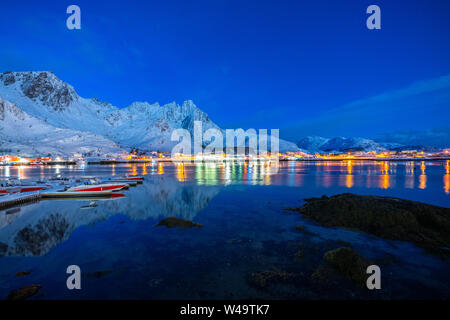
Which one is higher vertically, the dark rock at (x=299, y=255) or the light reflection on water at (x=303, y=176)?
the light reflection on water at (x=303, y=176)

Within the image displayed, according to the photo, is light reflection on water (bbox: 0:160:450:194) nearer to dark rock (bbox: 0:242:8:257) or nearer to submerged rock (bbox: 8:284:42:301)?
dark rock (bbox: 0:242:8:257)

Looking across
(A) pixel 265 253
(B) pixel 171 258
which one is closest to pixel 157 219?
(B) pixel 171 258

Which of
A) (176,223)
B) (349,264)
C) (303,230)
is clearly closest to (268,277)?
(349,264)

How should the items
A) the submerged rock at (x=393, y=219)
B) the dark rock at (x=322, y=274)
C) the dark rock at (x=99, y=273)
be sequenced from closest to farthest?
the dark rock at (x=322, y=274)
the dark rock at (x=99, y=273)
the submerged rock at (x=393, y=219)

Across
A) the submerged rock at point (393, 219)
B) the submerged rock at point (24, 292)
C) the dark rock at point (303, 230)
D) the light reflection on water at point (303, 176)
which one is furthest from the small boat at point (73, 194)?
the submerged rock at point (393, 219)

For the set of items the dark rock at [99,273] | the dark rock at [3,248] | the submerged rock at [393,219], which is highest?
the submerged rock at [393,219]

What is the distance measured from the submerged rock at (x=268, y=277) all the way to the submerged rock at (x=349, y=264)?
2.19m

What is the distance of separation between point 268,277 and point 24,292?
9.34 m

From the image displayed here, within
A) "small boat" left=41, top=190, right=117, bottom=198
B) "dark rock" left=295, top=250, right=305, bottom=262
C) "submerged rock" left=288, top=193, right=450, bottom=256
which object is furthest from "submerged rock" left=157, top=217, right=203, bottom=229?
"small boat" left=41, top=190, right=117, bottom=198

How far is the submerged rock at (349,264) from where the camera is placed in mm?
9438

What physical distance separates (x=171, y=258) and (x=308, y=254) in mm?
7110

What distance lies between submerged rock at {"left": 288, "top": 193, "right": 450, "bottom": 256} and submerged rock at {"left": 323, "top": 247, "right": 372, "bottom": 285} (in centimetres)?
566

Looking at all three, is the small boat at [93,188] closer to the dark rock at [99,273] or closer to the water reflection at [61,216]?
the water reflection at [61,216]

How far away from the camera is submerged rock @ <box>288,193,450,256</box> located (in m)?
13.8
